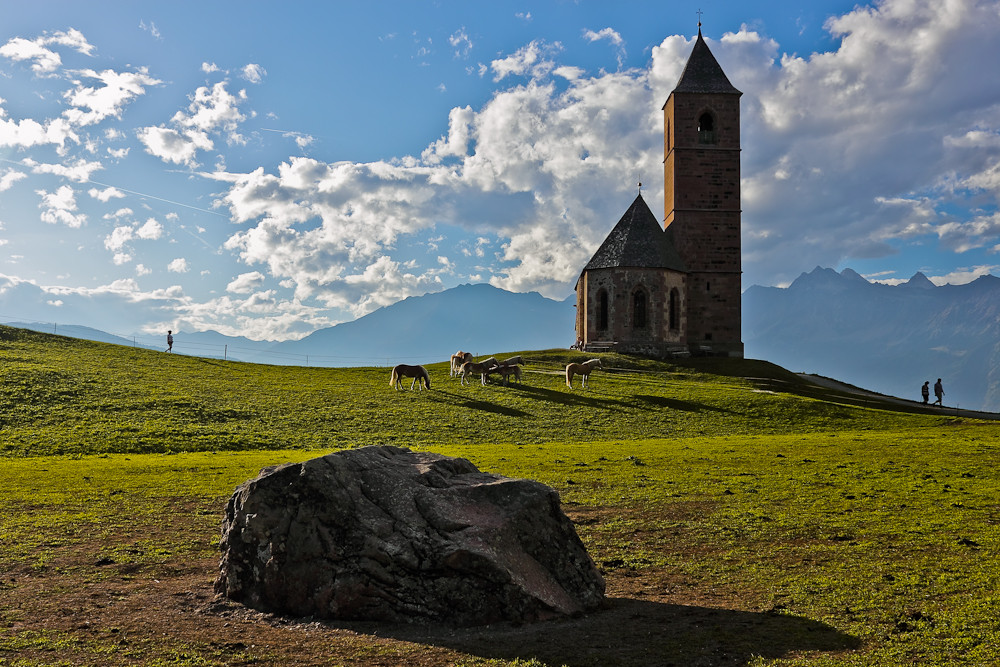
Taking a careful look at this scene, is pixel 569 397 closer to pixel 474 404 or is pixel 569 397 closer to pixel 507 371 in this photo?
pixel 507 371

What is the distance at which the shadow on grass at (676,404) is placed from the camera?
41969 millimetres

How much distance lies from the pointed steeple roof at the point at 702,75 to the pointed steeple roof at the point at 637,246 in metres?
12.4

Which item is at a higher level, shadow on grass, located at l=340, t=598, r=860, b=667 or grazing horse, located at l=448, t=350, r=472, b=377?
grazing horse, located at l=448, t=350, r=472, b=377

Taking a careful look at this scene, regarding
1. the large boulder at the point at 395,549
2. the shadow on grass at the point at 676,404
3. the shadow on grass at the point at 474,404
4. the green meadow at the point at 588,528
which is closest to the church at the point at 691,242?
the shadow on grass at the point at 676,404

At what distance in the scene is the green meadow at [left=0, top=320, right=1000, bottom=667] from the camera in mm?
8859

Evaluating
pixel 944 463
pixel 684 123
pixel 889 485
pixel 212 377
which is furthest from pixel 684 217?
pixel 889 485

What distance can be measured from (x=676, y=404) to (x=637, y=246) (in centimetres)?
2692

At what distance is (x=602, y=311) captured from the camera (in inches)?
2660

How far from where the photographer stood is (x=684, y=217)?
7181 centimetres

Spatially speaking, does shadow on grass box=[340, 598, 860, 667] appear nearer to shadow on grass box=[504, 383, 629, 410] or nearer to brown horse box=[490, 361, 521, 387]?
shadow on grass box=[504, 383, 629, 410]

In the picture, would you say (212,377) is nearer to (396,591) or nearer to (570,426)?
(570,426)

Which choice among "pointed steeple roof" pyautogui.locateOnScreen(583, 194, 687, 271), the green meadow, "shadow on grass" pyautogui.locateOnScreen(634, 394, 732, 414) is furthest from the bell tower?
the green meadow

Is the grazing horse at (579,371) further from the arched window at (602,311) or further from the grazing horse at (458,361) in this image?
the arched window at (602,311)

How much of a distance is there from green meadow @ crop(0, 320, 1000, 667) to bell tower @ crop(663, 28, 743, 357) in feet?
102
